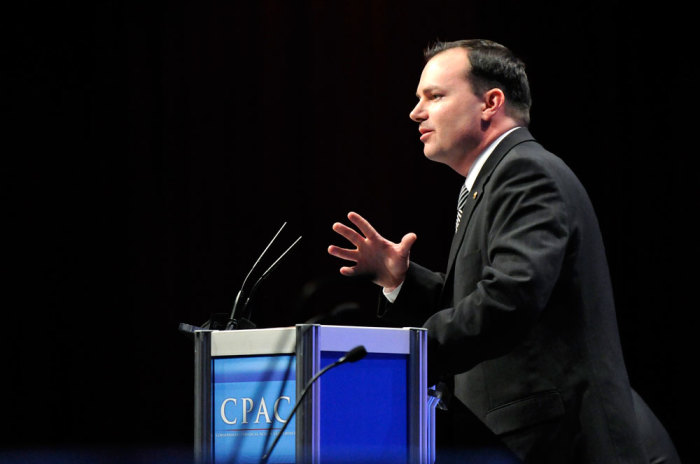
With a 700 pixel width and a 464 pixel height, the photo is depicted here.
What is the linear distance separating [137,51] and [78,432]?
1483mm

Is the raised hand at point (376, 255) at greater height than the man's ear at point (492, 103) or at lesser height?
lesser

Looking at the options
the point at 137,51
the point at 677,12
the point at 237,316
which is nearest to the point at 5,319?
the point at 137,51

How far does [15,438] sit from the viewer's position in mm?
3486

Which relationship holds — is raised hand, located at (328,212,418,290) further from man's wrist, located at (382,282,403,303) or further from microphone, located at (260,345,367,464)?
microphone, located at (260,345,367,464)

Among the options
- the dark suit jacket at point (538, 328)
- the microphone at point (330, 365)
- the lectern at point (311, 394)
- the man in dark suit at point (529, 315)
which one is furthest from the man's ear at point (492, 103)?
the microphone at point (330, 365)

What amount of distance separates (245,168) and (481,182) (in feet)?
5.60

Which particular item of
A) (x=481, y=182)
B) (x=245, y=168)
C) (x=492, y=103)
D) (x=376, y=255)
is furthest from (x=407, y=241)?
(x=245, y=168)

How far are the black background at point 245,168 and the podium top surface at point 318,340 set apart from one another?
6.31 ft

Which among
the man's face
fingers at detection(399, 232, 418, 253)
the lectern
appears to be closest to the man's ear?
the man's face

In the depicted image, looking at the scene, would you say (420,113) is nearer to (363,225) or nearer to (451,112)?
(451,112)

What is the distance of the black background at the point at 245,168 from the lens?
352 centimetres

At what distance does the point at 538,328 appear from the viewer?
197 centimetres

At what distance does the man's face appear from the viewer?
2359mm

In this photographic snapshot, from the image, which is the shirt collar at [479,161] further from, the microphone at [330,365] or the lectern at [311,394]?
the microphone at [330,365]
